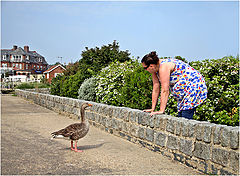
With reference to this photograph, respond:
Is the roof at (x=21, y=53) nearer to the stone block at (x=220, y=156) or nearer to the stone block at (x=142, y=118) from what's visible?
the stone block at (x=142, y=118)

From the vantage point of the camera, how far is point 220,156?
4.55 meters

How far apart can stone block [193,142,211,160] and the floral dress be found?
2.28 feet

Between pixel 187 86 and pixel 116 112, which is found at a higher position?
pixel 187 86

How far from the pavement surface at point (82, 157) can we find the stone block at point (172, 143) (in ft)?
0.88

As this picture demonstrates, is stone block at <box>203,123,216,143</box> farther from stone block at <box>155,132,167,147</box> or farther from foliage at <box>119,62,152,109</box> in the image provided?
foliage at <box>119,62,152,109</box>

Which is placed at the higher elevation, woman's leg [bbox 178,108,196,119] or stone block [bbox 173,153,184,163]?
woman's leg [bbox 178,108,196,119]

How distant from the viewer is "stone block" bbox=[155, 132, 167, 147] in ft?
19.6

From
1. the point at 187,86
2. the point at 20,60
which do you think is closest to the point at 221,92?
the point at 187,86

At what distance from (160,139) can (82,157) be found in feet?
5.30

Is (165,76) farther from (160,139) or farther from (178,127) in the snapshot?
(160,139)

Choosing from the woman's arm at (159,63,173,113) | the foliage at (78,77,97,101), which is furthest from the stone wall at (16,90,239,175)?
the foliage at (78,77,97,101)

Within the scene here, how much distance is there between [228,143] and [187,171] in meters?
1.01

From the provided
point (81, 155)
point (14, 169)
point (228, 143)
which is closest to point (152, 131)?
point (81, 155)

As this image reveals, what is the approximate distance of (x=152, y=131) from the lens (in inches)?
251
